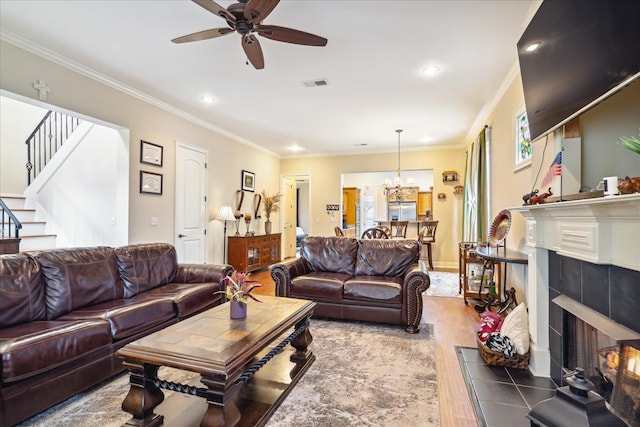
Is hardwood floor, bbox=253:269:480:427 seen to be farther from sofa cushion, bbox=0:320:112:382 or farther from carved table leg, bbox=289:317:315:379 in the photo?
sofa cushion, bbox=0:320:112:382

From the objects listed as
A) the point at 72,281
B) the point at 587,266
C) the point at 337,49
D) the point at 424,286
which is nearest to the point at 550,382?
the point at 587,266

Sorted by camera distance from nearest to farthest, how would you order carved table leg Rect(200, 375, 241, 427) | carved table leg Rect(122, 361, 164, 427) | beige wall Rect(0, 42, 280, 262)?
carved table leg Rect(200, 375, 241, 427) → carved table leg Rect(122, 361, 164, 427) → beige wall Rect(0, 42, 280, 262)

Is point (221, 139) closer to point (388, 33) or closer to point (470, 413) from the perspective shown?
point (388, 33)

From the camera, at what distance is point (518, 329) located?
240cm

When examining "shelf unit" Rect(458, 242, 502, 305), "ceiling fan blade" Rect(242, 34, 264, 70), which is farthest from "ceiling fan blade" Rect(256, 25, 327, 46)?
"shelf unit" Rect(458, 242, 502, 305)

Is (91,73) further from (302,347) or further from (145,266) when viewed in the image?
(302,347)

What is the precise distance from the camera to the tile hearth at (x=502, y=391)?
5.82 ft

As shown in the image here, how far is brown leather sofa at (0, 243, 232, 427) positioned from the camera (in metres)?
1.74

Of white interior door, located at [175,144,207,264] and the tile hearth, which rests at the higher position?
white interior door, located at [175,144,207,264]

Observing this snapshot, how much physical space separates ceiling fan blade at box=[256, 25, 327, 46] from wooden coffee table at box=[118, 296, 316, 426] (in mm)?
2049

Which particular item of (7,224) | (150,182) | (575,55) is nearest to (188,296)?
(150,182)

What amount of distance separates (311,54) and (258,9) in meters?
1.20

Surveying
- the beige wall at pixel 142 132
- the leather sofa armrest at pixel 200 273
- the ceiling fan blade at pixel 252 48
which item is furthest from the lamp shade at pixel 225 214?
the ceiling fan blade at pixel 252 48

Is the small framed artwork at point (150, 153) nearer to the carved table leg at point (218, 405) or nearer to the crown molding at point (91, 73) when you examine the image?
the crown molding at point (91, 73)
